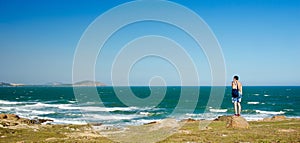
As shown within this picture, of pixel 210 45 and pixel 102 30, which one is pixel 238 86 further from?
pixel 102 30

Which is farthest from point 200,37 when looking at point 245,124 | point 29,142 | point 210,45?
point 29,142

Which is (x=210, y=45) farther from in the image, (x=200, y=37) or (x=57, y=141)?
(x=57, y=141)

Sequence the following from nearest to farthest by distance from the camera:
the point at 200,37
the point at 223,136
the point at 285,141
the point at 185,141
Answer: the point at 285,141, the point at 185,141, the point at 223,136, the point at 200,37

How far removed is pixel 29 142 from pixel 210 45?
13.9 metres

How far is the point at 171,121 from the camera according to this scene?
120 ft

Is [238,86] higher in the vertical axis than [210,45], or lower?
lower

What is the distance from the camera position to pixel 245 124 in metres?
26.5

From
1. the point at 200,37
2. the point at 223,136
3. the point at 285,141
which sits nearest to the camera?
the point at 285,141

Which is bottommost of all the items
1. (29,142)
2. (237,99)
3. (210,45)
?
(29,142)

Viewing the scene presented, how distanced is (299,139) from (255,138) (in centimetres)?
243

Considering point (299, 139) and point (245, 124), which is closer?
point (299, 139)

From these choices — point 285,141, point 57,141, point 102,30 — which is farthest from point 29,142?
point 285,141

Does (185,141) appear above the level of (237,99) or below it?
below

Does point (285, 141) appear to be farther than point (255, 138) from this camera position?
No
